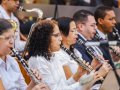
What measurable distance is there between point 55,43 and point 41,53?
0.12m

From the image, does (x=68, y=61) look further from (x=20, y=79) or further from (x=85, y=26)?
(x=85, y=26)

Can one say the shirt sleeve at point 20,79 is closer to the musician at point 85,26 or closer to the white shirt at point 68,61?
the white shirt at point 68,61

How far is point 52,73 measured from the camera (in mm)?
2838

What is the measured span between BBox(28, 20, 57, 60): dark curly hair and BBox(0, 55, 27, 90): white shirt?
8.6 inches

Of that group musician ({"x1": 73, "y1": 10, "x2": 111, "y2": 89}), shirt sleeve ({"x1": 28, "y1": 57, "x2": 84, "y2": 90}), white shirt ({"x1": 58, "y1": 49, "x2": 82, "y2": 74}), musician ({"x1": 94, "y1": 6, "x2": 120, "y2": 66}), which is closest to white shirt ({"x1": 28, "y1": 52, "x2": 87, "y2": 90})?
shirt sleeve ({"x1": 28, "y1": 57, "x2": 84, "y2": 90})

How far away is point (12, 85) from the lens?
2.59 meters

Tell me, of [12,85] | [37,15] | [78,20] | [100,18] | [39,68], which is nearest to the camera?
[12,85]

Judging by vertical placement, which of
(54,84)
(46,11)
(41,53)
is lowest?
(46,11)

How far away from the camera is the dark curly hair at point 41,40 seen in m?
2.85

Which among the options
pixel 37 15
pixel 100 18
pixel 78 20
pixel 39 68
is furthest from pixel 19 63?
pixel 37 15

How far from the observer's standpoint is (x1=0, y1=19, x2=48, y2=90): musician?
251 cm

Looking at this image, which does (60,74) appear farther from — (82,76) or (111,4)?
(111,4)

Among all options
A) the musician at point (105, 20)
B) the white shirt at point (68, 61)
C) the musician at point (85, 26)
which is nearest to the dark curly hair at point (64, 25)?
the white shirt at point (68, 61)

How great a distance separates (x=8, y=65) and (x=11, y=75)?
67 mm
